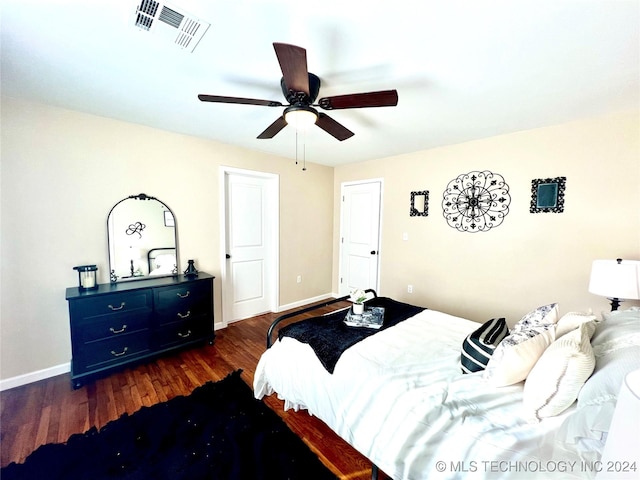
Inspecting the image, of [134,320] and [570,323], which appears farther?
[134,320]

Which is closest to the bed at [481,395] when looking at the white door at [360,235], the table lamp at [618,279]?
the table lamp at [618,279]

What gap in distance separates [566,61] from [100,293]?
3.78 m

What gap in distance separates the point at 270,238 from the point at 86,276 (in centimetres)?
214

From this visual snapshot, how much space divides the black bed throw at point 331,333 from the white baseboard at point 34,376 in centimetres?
217

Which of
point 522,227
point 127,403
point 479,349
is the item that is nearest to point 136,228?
point 127,403

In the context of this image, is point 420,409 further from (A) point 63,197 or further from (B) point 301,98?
(A) point 63,197

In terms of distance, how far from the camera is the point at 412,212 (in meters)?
3.68

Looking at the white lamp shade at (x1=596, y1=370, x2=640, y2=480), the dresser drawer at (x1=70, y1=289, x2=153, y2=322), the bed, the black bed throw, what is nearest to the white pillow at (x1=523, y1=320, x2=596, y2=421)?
the bed

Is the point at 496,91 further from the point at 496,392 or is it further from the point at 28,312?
the point at 28,312

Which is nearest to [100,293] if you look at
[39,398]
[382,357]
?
[39,398]

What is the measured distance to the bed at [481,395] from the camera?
38.5 inches

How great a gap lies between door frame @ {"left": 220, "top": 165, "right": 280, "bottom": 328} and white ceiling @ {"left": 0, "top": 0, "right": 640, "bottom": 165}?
1.03m

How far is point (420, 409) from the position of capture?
125cm

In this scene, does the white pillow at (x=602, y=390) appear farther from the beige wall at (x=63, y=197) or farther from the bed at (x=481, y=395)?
the beige wall at (x=63, y=197)
